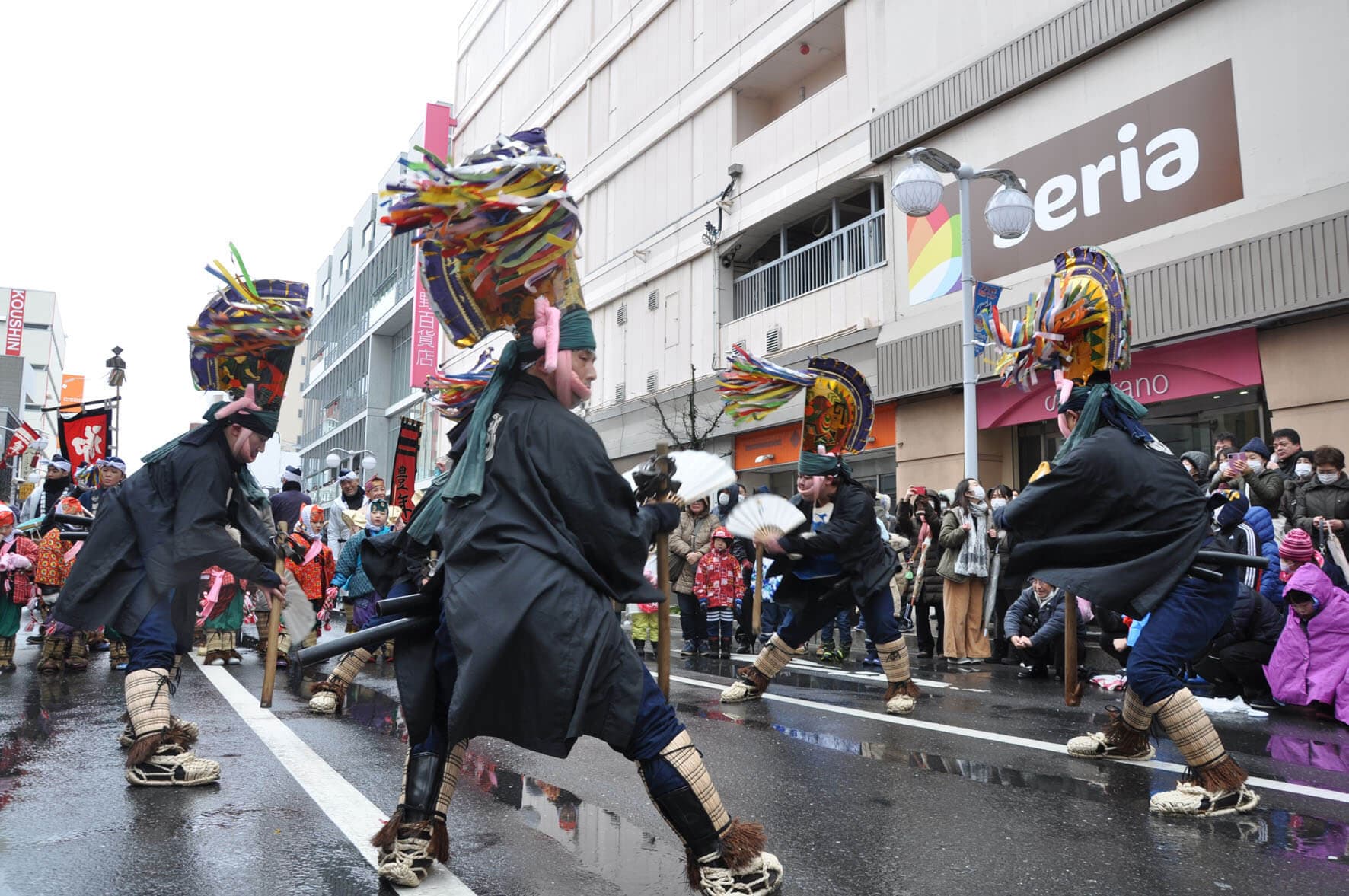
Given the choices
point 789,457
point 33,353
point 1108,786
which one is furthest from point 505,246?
point 33,353

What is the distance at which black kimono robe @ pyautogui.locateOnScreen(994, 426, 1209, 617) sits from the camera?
14.9ft

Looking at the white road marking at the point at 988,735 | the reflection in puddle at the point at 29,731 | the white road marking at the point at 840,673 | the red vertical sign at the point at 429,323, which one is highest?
the red vertical sign at the point at 429,323

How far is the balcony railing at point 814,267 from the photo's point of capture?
1875 cm

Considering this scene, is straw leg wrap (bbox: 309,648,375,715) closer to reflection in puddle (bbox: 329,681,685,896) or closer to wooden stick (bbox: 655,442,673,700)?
reflection in puddle (bbox: 329,681,685,896)

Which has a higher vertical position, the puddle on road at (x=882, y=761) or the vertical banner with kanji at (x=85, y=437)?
the vertical banner with kanji at (x=85, y=437)

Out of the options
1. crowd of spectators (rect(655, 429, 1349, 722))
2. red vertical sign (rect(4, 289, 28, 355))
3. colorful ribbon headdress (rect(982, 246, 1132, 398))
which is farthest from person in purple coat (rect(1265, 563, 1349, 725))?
red vertical sign (rect(4, 289, 28, 355))

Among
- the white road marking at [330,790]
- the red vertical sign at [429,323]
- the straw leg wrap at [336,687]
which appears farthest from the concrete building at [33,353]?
the white road marking at [330,790]

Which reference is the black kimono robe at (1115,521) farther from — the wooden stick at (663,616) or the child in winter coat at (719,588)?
the child in winter coat at (719,588)

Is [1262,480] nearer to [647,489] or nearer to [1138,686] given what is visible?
[1138,686]

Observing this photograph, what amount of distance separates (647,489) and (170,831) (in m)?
2.30

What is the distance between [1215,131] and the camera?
506 inches

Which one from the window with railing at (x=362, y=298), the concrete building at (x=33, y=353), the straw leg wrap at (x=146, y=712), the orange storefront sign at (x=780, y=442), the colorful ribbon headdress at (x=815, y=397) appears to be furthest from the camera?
the concrete building at (x=33, y=353)

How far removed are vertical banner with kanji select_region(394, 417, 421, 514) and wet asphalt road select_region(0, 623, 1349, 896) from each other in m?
5.69

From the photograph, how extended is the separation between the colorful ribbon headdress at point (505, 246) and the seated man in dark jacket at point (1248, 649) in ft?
19.9
